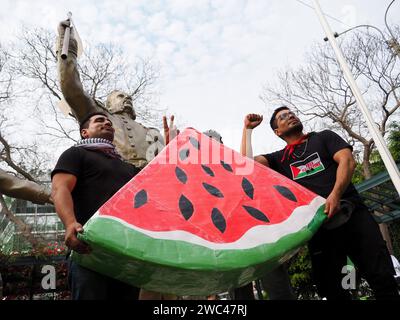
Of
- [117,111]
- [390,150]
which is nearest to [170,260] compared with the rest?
[117,111]

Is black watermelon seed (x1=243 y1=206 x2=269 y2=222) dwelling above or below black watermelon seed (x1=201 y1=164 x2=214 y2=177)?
below

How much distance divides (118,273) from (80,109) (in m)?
1.53

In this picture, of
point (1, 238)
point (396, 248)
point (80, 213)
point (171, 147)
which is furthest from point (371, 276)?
point (396, 248)

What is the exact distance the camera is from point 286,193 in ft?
6.24

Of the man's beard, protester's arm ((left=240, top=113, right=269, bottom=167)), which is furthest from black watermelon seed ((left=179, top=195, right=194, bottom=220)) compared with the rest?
the man's beard

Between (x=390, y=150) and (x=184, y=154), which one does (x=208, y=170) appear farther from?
(x=390, y=150)

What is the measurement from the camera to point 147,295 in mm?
2650

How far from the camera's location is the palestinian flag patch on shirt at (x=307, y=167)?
2.24 m

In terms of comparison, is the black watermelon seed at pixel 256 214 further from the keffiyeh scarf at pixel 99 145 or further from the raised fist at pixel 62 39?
the raised fist at pixel 62 39

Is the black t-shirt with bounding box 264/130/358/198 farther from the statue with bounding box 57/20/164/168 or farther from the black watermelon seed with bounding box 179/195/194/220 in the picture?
the statue with bounding box 57/20/164/168

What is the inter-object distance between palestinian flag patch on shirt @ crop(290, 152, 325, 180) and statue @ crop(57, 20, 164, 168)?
1.29 m

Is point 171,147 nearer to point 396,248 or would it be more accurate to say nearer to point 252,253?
point 252,253

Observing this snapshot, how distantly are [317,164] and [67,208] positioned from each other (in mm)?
1481

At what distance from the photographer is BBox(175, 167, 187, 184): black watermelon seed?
6.09 feet
